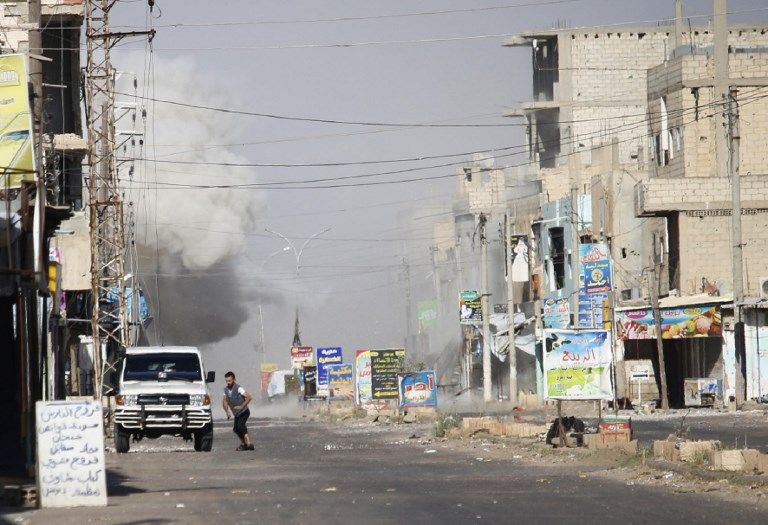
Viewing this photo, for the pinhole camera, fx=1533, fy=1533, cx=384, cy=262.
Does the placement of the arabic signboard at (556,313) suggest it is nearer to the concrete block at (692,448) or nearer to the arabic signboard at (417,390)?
the arabic signboard at (417,390)

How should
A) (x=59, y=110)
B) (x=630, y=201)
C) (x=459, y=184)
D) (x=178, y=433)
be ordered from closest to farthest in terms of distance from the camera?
(x=178, y=433), (x=59, y=110), (x=630, y=201), (x=459, y=184)

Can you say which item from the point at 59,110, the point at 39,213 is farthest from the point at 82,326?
the point at 39,213

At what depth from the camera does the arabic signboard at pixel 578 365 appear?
1119 inches

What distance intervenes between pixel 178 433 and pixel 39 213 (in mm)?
14771

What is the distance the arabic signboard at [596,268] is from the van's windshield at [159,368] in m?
31.4

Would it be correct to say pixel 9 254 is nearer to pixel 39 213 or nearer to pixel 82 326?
pixel 39 213

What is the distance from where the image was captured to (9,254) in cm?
1923

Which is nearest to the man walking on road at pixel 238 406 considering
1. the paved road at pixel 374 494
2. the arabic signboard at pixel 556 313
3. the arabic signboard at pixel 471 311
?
the paved road at pixel 374 494

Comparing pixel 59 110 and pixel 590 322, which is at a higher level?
pixel 59 110

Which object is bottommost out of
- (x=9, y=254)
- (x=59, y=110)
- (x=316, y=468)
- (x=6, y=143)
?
(x=316, y=468)

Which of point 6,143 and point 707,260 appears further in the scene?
point 707,260

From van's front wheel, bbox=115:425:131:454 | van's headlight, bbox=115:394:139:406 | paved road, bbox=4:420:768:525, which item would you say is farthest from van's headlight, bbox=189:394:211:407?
paved road, bbox=4:420:768:525

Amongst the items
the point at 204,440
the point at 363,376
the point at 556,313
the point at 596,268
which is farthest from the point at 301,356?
the point at 204,440

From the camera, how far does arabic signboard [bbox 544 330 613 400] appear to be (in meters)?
→ 28.4
